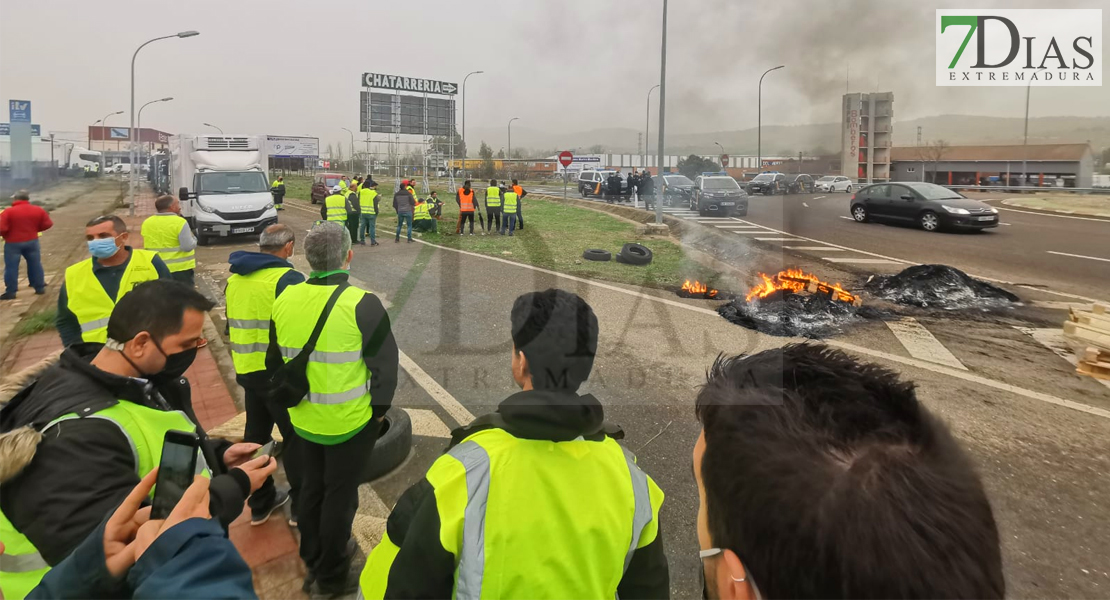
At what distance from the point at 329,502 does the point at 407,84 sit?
4803 centimetres

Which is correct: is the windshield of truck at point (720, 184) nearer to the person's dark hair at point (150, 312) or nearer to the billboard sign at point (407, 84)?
the person's dark hair at point (150, 312)

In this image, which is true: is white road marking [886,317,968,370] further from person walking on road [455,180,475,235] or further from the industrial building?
person walking on road [455,180,475,235]

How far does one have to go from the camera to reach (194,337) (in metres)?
2.12

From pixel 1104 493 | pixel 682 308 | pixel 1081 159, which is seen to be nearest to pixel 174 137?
pixel 682 308

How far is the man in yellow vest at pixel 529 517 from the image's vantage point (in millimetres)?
1324

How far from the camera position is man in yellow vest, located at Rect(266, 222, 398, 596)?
2.71m

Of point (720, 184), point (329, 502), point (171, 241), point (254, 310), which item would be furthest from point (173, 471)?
point (720, 184)

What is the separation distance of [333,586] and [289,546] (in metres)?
0.56

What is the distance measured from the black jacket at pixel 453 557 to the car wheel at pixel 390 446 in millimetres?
2376

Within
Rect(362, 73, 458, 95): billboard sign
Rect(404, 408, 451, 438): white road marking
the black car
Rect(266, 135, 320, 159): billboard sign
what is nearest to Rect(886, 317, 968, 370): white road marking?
Rect(404, 408, 451, 438): white road marking

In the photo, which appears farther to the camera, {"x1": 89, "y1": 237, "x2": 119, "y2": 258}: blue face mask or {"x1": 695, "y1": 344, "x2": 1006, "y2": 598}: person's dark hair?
{"x1": 89, "y1": 237, "x2": 119, "y2": 258}: blue face mask

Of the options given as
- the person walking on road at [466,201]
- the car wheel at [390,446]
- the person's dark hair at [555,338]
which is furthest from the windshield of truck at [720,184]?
the person's dark hair at [555,338]

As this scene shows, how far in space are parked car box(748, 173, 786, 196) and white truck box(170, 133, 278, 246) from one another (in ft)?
85.8

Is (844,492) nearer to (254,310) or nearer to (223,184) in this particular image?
(254,310)
